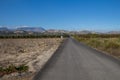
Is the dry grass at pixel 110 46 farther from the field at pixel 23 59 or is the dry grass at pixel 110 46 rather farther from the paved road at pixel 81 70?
the field at pixel 23 59

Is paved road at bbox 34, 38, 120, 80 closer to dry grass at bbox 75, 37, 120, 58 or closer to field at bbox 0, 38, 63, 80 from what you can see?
field at bbox 0, 38, 63, 80

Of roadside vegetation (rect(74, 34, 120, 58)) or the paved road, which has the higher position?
the paved road

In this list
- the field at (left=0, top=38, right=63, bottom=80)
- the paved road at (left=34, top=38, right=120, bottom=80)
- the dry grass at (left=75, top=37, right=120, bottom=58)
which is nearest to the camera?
the paved road at (left=34, top=38, right=120, bottom=80)

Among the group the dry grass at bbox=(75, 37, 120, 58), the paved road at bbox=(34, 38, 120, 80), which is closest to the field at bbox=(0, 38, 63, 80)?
the paved road at bbox=(34, 38, 120, 80)

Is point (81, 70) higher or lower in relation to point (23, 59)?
higher

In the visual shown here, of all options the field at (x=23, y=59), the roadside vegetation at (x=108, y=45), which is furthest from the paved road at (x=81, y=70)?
the roadside vegetation at (x=108, y=45)

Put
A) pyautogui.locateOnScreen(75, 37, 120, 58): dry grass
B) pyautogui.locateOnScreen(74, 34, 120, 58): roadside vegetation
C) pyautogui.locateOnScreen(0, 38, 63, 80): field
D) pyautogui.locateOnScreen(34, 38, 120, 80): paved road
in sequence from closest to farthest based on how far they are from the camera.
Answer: pyautogui.locateOnScreen(34, 38, 120, 80): paved road < pyautogui.locateOnScreen(0, 38, 63, 80): field < pyautogui.locateOnScreen(75, 37, 120, 58): dry grass < pyautogui.locateOnScreen(74, 34, 120, 58): roadside vegetation

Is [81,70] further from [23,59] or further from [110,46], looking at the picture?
[110,46]

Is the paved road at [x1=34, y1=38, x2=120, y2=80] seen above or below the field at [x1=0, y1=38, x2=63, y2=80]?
above

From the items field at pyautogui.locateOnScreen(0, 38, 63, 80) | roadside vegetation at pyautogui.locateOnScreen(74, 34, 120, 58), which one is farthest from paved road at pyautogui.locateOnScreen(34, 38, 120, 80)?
roadside vegetation at pyautogui.locateOnScreen(74, 34, 120, 58)

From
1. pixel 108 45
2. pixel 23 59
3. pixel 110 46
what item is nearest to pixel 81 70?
pixel 23 59

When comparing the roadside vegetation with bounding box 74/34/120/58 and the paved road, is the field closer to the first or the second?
the paved road

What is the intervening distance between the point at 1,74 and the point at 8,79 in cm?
166

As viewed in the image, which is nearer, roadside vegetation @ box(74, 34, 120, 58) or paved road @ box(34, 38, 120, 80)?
paved road @ box(34, 38, 120, 80)
